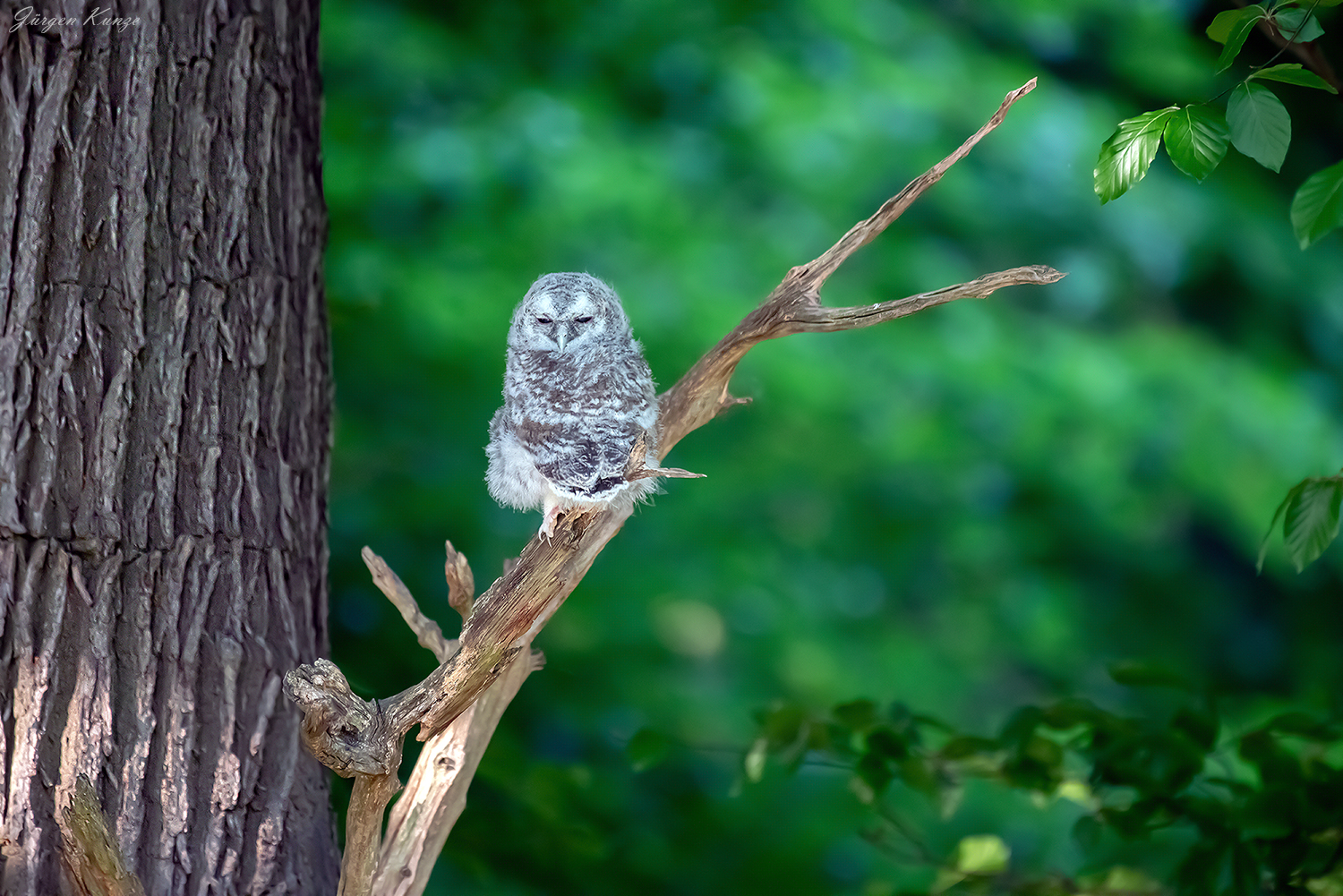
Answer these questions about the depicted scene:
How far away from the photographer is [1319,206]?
1.27 meters

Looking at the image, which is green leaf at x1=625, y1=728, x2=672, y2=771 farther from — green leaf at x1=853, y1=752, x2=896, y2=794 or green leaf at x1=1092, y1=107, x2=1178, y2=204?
green leaf at x1=1092, y1=107, x2=1178, y2=204

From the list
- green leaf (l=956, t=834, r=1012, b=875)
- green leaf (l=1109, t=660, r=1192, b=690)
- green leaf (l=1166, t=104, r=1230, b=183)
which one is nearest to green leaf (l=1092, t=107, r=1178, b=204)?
green leaf (l=1166, t=104, r=1230, b=183)

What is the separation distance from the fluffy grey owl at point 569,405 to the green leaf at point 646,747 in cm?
67

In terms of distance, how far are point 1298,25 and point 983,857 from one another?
1.57m

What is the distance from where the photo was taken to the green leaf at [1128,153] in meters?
1.25

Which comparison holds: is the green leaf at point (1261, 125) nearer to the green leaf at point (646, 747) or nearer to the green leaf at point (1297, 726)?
the green leaf at point (1297, 726)

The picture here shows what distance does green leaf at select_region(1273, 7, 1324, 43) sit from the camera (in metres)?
1.25

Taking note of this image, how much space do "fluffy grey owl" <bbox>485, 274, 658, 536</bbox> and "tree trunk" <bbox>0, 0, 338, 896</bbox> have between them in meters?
0.35

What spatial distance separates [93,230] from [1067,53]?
11.8 feet

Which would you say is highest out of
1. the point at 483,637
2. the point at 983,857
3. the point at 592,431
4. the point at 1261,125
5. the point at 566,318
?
the point at 1261,125

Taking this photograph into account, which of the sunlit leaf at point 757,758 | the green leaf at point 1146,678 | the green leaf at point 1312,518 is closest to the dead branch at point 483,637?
the green leaf at point 1312,518

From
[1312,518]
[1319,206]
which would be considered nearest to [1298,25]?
[1319,206]

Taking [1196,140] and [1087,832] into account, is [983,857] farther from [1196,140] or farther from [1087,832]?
[1196,140]

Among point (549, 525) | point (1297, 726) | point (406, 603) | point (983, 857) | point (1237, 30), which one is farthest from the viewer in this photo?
point (983, 857)
